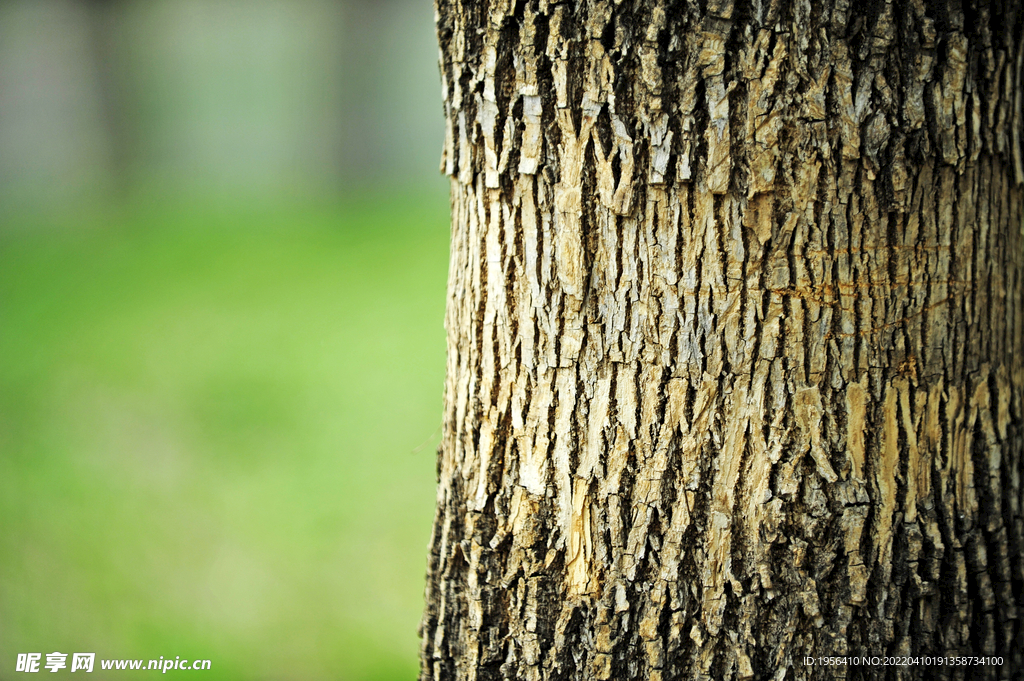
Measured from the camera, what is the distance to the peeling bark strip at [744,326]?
1.35 meters

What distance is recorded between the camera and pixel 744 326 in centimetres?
140

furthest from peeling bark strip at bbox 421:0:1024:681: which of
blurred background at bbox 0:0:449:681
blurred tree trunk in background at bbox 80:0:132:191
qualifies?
blurred tree trunk in background at bbox 80:0:132:191

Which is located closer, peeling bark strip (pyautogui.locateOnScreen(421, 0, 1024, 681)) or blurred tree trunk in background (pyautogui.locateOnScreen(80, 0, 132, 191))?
peeling bark strip (pyautogui.locateOnScreen(421, 0, 1024, 681))

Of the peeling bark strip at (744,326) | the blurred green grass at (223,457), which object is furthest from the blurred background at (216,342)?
the peeling bark strip at (744,326)

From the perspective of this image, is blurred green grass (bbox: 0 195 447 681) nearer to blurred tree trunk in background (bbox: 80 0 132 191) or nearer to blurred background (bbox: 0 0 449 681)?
blurred background (bbox: 0 0 449 681)

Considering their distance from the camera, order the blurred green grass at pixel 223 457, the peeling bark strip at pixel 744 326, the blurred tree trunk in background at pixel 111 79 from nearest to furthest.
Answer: the peeling bark strip at pixel 744 326, the blurred green grass at pixel 223 457, the blurred tree trunk in background at pixel 111 79

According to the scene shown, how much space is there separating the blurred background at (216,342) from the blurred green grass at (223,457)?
14 millimetres

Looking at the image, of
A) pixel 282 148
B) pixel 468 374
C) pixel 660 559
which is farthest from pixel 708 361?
Answer: pixel 282 148

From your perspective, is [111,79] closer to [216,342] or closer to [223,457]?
[216,342]

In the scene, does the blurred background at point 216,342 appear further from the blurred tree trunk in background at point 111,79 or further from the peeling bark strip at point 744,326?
the peeling bark strip at point 744,326

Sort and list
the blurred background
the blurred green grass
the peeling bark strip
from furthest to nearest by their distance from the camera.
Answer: the blurred background → the blurred green grass → the peeling bark strip

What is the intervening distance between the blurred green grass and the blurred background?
1cm

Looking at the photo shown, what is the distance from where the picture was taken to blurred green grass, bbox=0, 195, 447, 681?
2.60 meters

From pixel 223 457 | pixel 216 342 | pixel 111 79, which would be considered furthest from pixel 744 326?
pixel 111 79
